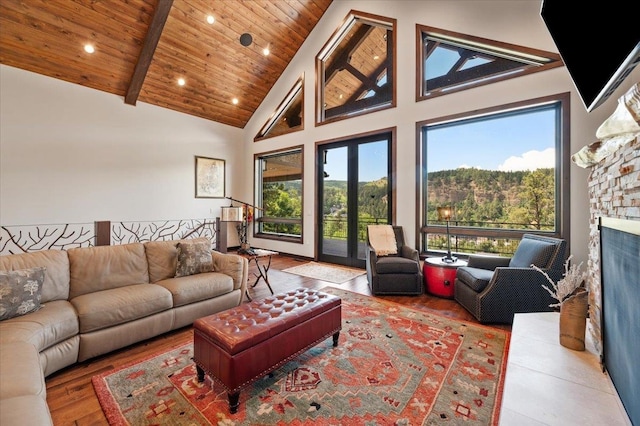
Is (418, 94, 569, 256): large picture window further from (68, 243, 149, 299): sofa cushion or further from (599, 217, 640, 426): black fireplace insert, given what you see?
(68, 243, 149, 299): sofa cushion

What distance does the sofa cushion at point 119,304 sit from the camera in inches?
87.7

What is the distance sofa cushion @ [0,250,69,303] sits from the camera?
7.57ft

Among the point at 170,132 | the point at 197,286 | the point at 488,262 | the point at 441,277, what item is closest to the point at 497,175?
the point at 488,262

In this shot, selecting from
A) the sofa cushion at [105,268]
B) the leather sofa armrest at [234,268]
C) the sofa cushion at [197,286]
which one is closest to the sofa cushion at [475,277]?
the leather sofa armrest at [234,268]

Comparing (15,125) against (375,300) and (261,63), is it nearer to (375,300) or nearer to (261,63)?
(261,63)

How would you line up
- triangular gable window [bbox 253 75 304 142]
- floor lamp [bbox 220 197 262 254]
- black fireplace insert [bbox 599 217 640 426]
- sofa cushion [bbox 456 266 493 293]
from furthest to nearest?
triangular gable window [bbox 253 75 304 142]
floor lamp [bbox 220 197 262 254]
sofa cushion [bbox 456 266 493 293]
black fireplace insert [bbox 599 217 640 426]

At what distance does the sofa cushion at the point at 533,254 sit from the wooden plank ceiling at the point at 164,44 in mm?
5976

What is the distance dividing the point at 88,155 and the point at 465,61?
7022 millimetres

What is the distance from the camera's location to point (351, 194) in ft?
18.7

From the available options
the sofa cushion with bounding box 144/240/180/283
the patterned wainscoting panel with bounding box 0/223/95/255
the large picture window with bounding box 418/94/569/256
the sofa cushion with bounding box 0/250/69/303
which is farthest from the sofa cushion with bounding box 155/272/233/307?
the large picture window with bounding box 418/94/569/256

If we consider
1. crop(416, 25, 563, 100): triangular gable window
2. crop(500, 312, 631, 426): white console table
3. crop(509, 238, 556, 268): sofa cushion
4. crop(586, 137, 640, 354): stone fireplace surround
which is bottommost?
crop(500, 312, 631, 426): white console table

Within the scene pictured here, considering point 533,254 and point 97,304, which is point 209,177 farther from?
point 533,254

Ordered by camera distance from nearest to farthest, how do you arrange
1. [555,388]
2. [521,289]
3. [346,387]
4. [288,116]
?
[555,388]
[346,387]
[521,289]
[288,116]

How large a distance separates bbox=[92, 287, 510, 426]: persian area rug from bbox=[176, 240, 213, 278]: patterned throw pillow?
0.91 meters
